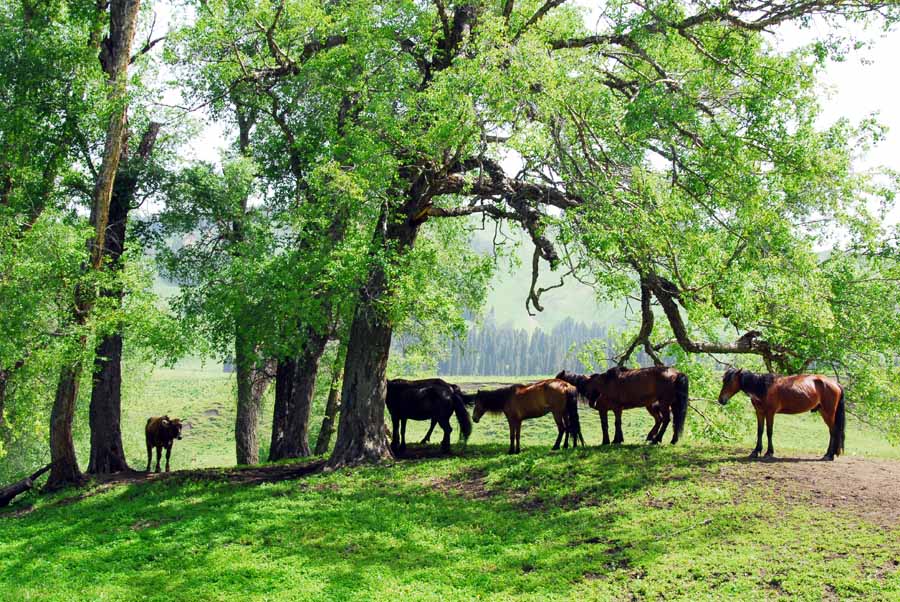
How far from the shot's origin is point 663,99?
1437 cm

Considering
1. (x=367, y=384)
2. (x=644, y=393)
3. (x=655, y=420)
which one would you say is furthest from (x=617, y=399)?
(x=367, y=384)

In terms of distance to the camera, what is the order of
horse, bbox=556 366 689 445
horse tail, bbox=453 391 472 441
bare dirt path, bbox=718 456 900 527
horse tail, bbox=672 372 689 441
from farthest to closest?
horse tail, bbox=453 391 472 441 < horse, bbox=556 366 689 445 < horse tail, bbox=672 372 689 441 < bare dirt path, bbox=718 456 900 527

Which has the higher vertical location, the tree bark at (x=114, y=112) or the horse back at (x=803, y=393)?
the tree bark at (x=114, y=112)

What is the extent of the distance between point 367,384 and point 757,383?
8.94 m

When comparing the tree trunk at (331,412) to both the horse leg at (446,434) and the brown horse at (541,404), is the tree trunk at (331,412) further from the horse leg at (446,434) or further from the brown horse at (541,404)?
the brown horse at (541,404)

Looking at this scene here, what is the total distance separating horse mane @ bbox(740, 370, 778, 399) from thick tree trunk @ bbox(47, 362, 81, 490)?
15.8 metres

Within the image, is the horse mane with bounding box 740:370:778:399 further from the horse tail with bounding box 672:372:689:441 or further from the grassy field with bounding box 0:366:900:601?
the horse tail with bounding box 672:372:689:441

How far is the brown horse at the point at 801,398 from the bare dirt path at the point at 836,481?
0.61 meters

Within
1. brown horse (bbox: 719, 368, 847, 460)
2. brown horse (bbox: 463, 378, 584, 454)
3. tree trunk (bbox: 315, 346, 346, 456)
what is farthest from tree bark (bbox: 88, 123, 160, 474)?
brown horse (bbox: 719, 368, 847, 460)

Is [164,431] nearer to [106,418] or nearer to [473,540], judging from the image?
[106,418]

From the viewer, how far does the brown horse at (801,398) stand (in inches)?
561

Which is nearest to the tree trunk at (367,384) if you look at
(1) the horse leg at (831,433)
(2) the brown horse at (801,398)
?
(2) the brown horse at (801,398)

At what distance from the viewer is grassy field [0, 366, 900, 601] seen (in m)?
9.99

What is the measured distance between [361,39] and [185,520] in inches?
477
